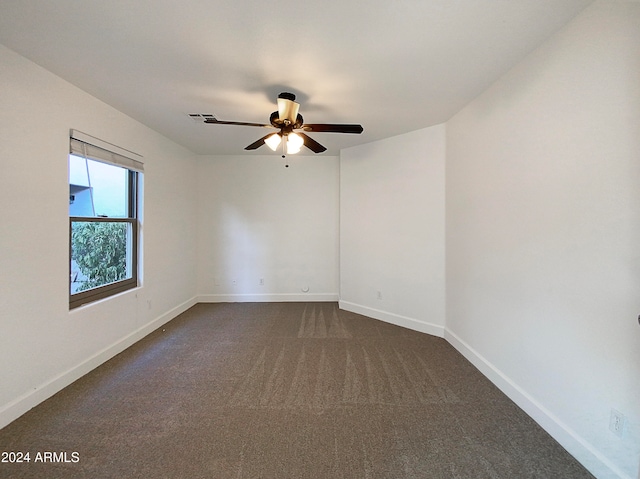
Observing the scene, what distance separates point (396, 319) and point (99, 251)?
3.61 m

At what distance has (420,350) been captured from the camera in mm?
2838

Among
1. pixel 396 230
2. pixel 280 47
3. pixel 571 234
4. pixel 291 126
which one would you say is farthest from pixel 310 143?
pixel 571 234

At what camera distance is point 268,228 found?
4699 mm

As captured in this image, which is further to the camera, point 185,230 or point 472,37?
point 185,230

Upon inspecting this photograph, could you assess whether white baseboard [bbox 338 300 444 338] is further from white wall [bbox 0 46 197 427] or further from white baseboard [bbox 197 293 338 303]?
white wall [bbox 0 46 197 427]

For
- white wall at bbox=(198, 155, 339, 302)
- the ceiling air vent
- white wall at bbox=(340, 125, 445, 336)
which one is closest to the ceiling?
the ceiling air vent

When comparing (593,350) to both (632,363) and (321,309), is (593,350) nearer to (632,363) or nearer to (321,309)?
(632,363)

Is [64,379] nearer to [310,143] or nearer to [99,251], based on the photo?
[99,251]

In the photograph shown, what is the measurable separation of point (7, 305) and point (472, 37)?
356 centimetres

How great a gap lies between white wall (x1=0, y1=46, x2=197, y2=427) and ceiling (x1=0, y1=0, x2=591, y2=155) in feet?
0.74

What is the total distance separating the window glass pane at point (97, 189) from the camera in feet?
7.77

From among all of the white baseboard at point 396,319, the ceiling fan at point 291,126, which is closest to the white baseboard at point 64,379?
the ceiling fan at point 291,126

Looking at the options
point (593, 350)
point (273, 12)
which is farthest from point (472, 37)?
point (593, 350)

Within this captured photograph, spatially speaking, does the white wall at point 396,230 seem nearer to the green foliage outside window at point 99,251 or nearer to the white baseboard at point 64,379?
the white baseboard at point 64,379
